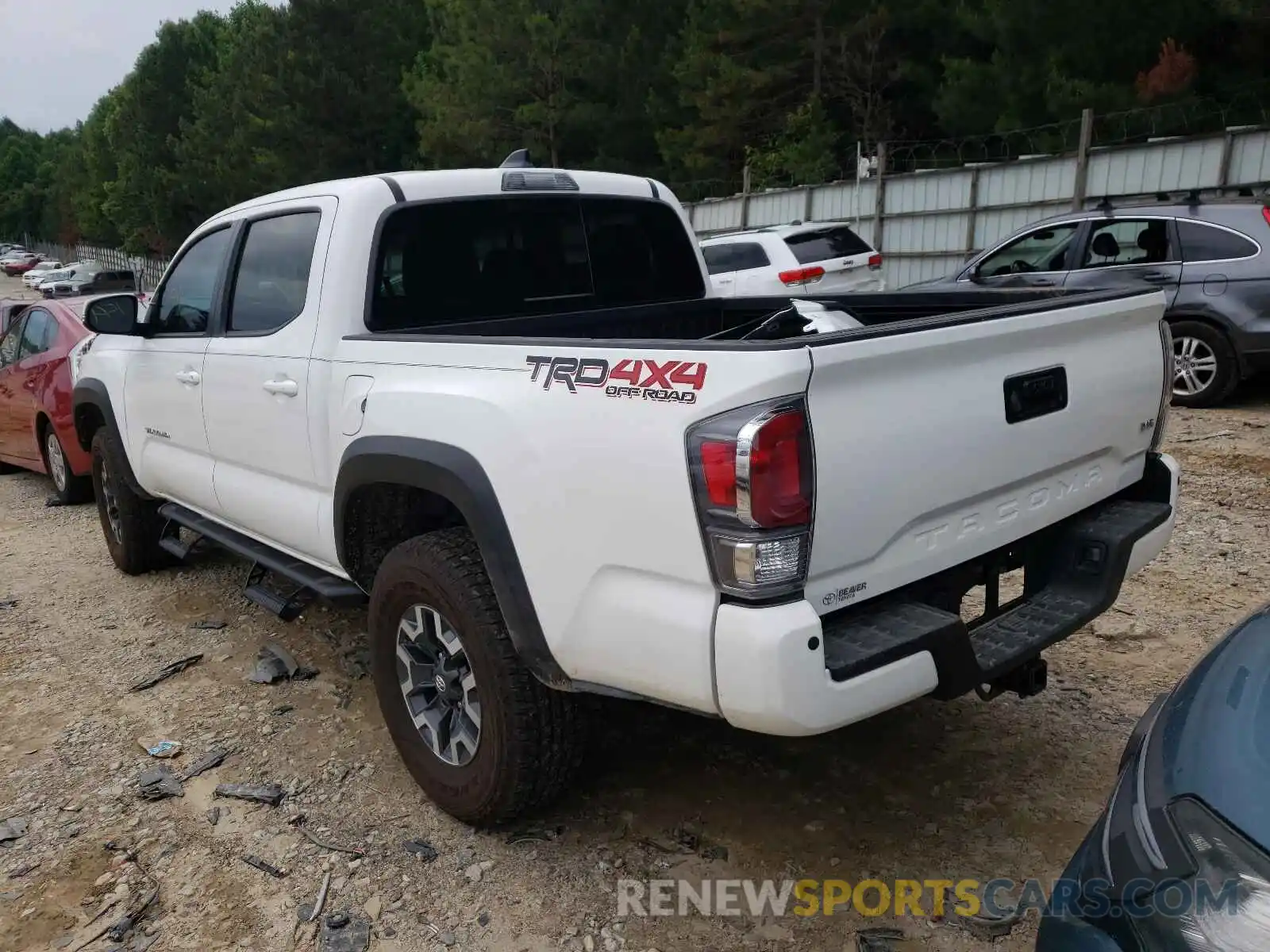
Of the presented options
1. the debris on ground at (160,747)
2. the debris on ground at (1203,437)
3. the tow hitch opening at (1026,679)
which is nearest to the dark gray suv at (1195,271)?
the debris on ground at (1203,437)

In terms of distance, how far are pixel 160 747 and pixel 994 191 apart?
13.8 m

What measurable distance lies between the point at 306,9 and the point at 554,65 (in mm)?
14793

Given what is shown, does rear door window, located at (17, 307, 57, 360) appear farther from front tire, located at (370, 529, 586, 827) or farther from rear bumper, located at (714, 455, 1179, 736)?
rear bumper, located at (714, 455, 1179, 736)

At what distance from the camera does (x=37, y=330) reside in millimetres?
7836

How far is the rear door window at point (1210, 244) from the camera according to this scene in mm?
7927

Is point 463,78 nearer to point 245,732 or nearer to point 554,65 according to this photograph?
point 554,65

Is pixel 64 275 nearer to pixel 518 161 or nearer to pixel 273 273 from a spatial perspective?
pixel 273 273

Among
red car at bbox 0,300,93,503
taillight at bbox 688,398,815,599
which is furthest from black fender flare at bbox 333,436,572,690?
red car at bbox 0,300,93,503

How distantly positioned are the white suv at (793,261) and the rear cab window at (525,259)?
7.91 metres

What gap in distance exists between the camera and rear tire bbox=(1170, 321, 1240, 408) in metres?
8.05

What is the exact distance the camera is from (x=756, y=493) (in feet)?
6.98

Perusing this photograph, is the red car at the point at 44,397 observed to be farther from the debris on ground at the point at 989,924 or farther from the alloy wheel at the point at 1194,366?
the alloy wheel at the point at 1194,366

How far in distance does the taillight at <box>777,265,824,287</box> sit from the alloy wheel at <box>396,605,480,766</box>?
32.0ft

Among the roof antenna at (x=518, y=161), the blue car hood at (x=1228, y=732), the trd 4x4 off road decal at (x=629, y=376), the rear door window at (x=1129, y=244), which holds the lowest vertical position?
the rear door window at (x=1129, y=244)
